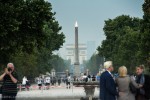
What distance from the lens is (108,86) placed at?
1434 centimetres

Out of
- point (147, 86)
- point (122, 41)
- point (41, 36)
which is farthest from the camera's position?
point (122, 41)

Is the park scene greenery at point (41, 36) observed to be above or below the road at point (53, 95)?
above

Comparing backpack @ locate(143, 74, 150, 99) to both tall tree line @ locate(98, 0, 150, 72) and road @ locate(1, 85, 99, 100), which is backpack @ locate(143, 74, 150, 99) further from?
tall tree line @ locate(98, 0, 150, 72)

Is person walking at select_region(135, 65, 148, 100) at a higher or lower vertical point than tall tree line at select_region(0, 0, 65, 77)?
lower

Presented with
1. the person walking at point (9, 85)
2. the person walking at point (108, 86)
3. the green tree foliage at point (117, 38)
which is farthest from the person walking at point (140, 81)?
Result: the green tree foliage at point (117, 38)

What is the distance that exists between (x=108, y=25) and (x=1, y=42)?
244 ft

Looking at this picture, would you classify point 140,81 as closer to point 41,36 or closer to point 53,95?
point 41,36

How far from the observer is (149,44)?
6222 cm

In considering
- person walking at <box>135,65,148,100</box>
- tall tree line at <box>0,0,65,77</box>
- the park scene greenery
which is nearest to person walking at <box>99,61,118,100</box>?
person walking at <box>135,65,148,100</box>

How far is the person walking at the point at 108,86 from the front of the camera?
1434cm

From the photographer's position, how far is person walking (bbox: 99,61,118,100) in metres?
14.3

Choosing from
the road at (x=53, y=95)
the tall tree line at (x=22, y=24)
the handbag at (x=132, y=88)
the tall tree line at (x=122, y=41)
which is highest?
the tall tree line at (x=122, y=41)

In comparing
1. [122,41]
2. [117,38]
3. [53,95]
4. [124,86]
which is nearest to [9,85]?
[124,86]

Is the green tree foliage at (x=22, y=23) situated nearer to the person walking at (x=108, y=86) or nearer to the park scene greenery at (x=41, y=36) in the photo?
the park scene greenery at (x=41, y=36)
